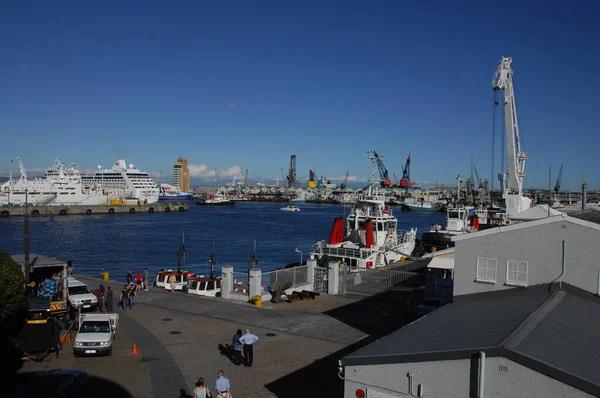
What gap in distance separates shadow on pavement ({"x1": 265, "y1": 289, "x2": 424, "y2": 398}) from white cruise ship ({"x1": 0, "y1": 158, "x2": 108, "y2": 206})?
4308 inches

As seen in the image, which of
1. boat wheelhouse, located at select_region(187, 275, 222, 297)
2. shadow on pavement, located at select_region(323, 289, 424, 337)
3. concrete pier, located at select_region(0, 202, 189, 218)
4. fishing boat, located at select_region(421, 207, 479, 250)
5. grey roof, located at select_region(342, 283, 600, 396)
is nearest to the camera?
grey roof, located at select_region(342, 283, 600, 396)

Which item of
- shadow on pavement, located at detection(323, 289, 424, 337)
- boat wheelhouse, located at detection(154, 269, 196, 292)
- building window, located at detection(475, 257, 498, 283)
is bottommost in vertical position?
boat wheelhouse, located at detection(154, 269, 196, 292)

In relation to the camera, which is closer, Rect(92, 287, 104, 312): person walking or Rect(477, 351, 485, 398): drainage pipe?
Rect(477, 351, 485, 398): drainage pipe

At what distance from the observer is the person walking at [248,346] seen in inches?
491

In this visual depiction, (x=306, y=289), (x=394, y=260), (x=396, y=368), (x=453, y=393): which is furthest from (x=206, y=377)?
(x=394, y=260)

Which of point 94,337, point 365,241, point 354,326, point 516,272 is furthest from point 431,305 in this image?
point 365,241

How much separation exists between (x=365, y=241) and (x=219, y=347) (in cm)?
2075

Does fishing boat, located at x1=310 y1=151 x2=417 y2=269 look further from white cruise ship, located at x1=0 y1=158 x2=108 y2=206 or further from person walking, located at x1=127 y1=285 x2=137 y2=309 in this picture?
white cruise ship, located at x1=0 y1=158 x2=108 y2=206

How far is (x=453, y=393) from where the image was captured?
782cm

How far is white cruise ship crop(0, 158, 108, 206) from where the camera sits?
4467 inches

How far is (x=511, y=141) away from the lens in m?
52.6

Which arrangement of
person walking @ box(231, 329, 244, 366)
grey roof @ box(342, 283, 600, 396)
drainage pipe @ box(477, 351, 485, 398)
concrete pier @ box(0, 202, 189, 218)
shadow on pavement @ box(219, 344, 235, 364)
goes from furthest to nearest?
concrete pier @ box(0, 202, 189, 218) → shadow on pavement @ box(219, 344, 235, 364) → person walking @ box(231, 329, 244, 366) → drainage pipe @ box(477, 351, 485, 398) → grey roof @ box(342, 283, 600, 396)

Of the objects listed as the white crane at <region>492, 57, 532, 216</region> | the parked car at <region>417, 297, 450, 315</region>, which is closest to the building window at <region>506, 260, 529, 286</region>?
the parked car at <region>417, 297, 450, 315</region>

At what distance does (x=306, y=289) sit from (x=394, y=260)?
13453 millimetres
